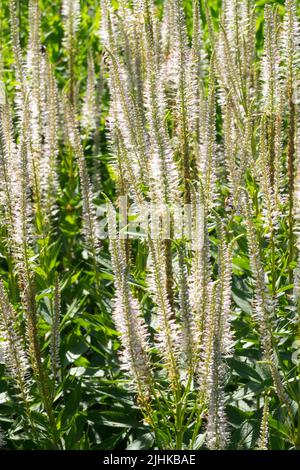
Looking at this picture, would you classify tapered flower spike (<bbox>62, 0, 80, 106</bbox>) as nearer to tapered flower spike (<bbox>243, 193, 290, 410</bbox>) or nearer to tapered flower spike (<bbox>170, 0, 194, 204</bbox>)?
tapered flower spike (<bbox>170, 0, 194, 204</bbox>)

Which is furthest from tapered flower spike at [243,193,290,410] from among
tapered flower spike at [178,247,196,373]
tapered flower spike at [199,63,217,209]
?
tapered flower spike at [199,63,217,209]

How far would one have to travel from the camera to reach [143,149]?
4.21m

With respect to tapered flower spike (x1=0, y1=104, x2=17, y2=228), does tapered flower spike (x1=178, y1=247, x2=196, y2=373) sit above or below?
below

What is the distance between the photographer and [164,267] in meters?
3.83

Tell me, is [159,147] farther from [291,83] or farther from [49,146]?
[49,146]

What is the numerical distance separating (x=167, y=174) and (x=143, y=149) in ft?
1.41

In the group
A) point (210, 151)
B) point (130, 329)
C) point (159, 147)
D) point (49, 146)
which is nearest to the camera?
point (130, 329)

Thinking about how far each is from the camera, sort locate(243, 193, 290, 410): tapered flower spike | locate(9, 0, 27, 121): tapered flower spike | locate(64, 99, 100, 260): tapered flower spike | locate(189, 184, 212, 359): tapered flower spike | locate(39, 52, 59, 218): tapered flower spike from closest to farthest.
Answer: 1. locate(243, 193, 290, 410): tapered flower spike
2. locate(189, 184, 212, 359): tapered flower spike
3. locate(64, 99, 100, 260): tapered flower spike
4. locate(9, 0, 27, 121): tapered flower spike
5. locate(39, 52, 59, 218): tapered flower spike

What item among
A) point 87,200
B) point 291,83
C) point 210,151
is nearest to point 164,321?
point 210,151

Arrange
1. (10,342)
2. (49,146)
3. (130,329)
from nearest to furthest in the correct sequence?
(130,329) < (10,342) < (49,146)

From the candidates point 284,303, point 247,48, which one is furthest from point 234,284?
point 247,48

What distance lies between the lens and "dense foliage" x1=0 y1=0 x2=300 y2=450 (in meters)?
3.51

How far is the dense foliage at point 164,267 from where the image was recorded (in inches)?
138
